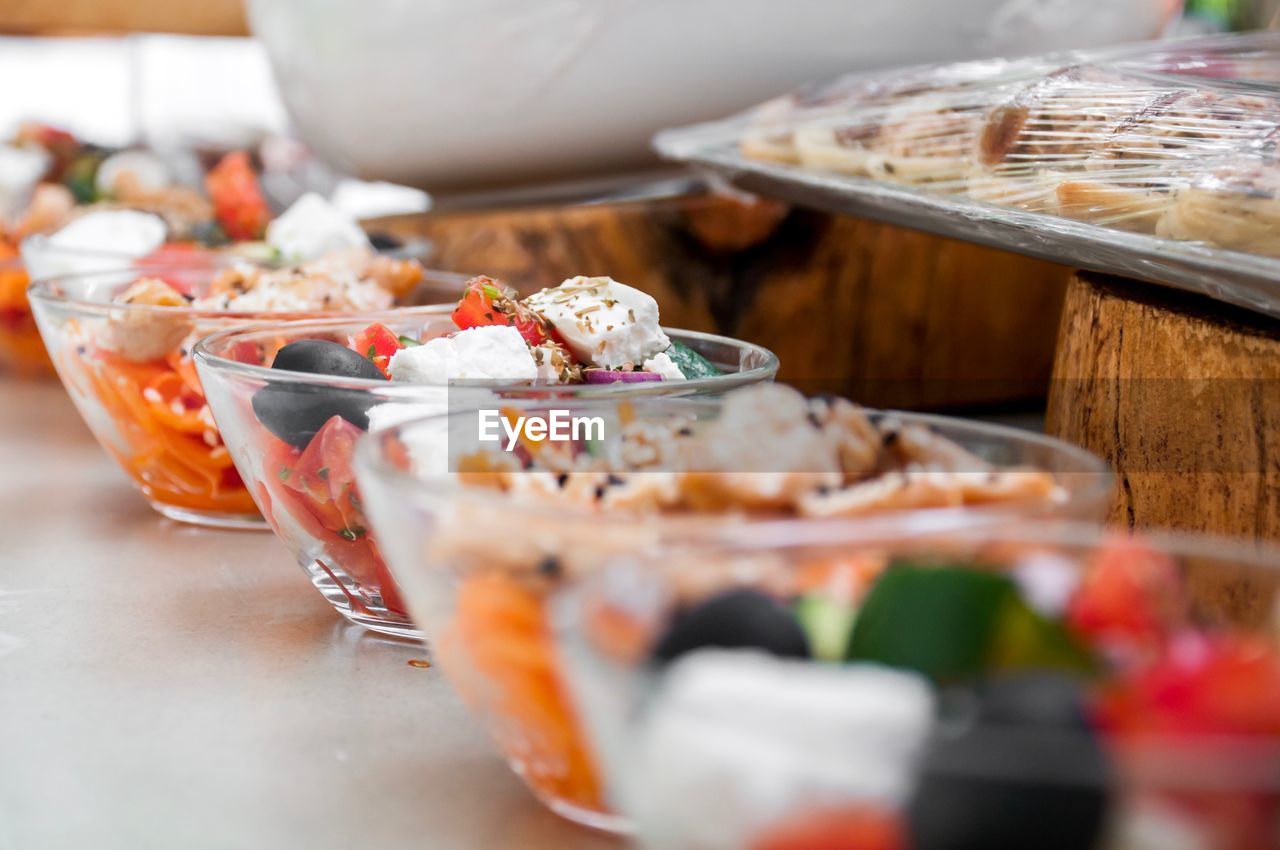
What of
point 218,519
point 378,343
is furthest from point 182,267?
point 378,343

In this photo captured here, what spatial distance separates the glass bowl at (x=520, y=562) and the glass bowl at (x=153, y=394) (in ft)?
1.08

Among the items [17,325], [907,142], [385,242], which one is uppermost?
[907,142]

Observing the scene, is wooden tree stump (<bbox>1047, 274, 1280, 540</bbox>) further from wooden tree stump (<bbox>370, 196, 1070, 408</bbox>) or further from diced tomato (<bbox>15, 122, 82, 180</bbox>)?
diced tomato (<bbox>15, 122, 82, 180</bbox>)

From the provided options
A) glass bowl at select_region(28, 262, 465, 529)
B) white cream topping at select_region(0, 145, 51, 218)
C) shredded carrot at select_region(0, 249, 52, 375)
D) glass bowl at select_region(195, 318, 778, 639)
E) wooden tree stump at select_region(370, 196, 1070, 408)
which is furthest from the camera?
white cream topping at select_region(0, 145, 51, 218)

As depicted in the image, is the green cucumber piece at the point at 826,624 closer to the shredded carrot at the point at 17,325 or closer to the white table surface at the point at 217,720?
the white table surface at the point at 217,720

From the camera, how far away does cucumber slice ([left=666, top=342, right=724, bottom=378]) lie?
0.57 m

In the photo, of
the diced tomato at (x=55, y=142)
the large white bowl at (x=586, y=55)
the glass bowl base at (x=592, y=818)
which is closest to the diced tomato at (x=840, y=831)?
the glass bowl base at (x=592, y=818)

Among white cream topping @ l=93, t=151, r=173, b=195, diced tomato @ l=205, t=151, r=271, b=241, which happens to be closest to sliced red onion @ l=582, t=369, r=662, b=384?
diced tomato @ l=205, t=151, r=271, b=241

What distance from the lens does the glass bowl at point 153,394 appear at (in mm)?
687

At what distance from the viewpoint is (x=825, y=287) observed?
93 centimetres

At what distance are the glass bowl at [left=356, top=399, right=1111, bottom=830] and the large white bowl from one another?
604mm

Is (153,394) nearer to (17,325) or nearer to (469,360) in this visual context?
(469,360)

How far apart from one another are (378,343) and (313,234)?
1.01 ft

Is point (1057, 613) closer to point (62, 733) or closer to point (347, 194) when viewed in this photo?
point (62, 733)
